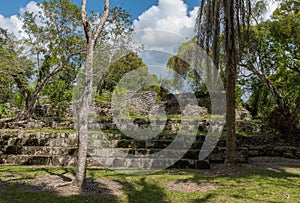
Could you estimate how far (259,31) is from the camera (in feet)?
42.6

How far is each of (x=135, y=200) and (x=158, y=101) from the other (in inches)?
529

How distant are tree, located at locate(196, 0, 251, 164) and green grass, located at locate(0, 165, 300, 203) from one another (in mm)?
1292

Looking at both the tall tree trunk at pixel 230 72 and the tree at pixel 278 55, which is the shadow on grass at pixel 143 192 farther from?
the tree at pixel 278 55

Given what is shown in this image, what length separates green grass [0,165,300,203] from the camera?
416 cm

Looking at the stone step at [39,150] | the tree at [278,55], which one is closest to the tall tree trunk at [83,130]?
the stone step at [39,150]

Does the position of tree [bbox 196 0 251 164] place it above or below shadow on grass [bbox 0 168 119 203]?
above

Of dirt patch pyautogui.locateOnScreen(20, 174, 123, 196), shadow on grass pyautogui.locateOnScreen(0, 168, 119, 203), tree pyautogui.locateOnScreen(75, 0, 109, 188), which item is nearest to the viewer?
shadow on grass pyautogui.locateOnScreen(0, 168, 119, 203)

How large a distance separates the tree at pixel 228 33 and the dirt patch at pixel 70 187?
10.9 ft

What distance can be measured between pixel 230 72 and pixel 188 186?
3246 millimetres

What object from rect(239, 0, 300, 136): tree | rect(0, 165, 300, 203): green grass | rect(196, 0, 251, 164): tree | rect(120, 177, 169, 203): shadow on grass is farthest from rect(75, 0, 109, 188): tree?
rect(239, 0, 300, 136): tree

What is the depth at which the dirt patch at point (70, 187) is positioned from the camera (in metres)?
4.48

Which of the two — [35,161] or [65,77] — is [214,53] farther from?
[65,77]

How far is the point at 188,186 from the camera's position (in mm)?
5016

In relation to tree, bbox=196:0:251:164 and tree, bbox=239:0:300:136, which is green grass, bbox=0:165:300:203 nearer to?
tree, bbox=196:0:251:164
